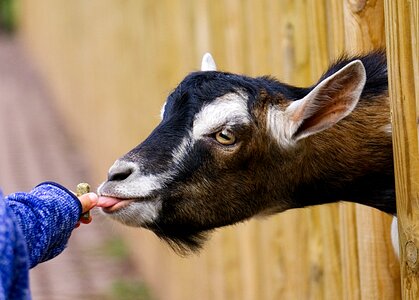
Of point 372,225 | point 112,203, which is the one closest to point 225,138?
point 112,203

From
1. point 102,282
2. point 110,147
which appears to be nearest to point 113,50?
point 110,147

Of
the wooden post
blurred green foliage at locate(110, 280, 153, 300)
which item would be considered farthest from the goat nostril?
blurred green foliage at locate(110, 280, 153, 300)

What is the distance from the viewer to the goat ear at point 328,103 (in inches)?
125

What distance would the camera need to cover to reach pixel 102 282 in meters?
8.48

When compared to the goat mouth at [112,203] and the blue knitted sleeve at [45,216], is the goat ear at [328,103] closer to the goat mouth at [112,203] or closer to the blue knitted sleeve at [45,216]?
the goat mouth at [112,203]

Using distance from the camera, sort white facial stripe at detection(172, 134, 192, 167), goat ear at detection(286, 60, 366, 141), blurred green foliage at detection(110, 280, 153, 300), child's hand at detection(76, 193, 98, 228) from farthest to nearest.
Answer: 1. blurred green foliage at detection(110, 280, 153, 300)
2. white facial stripe at detection(172, 134, 192, 167)
3. goat ear at detection(286, 60, 366, 141)
4. child's hand at detection(76, 193, 98, 228)

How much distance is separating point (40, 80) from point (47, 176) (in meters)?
7.85

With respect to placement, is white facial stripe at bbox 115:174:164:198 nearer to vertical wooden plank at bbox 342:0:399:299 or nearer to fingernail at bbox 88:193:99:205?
fingernail at bbox 88:193:99:205

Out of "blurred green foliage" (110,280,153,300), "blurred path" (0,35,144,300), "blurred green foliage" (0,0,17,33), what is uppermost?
"blurred green foliage" (0,0,17,33)

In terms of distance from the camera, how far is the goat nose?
127 inches

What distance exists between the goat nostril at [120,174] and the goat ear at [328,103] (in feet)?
1.79

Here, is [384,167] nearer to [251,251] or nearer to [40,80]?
[251,251]

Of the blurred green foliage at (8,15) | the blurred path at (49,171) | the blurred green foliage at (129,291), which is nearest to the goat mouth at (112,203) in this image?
the blurred path at (49,171)

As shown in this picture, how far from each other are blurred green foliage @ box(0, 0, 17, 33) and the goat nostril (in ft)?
73.7
